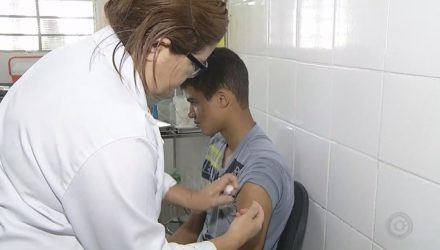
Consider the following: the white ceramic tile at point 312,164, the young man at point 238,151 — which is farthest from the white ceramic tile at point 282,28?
the white ceramic tile at point 312,164

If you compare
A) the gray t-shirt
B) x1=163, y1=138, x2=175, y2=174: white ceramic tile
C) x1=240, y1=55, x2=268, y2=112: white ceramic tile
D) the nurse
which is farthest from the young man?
x1=163, y1=138, x2=175, y2=174: white ceramic tile

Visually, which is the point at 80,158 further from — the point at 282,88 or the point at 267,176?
the point at 282,88

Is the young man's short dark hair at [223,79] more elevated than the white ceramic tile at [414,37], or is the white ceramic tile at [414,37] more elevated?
the white ceramic tile at [414,37]

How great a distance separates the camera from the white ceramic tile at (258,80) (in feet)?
5.14

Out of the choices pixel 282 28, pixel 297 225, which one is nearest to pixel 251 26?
pixel 282 28

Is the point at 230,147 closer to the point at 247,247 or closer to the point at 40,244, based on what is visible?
the point at 247,247

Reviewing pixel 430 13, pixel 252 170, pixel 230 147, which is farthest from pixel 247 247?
pixel 430 13

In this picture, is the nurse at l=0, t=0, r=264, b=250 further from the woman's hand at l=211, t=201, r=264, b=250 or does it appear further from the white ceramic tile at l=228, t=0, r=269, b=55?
the white ceramic tile at l=228, t=0, r=269, b=55

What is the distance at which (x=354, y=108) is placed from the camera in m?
1.05

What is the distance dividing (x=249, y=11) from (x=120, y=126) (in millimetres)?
1129

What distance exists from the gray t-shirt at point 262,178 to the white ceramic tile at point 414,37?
416 mm

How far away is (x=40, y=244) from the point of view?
2.55 feet

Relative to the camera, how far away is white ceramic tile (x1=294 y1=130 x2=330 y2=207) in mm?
1211

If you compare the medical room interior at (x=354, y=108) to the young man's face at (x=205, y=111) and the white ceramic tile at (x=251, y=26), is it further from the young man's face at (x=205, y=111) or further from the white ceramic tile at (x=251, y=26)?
the young man's face at (x=205, y=111)
